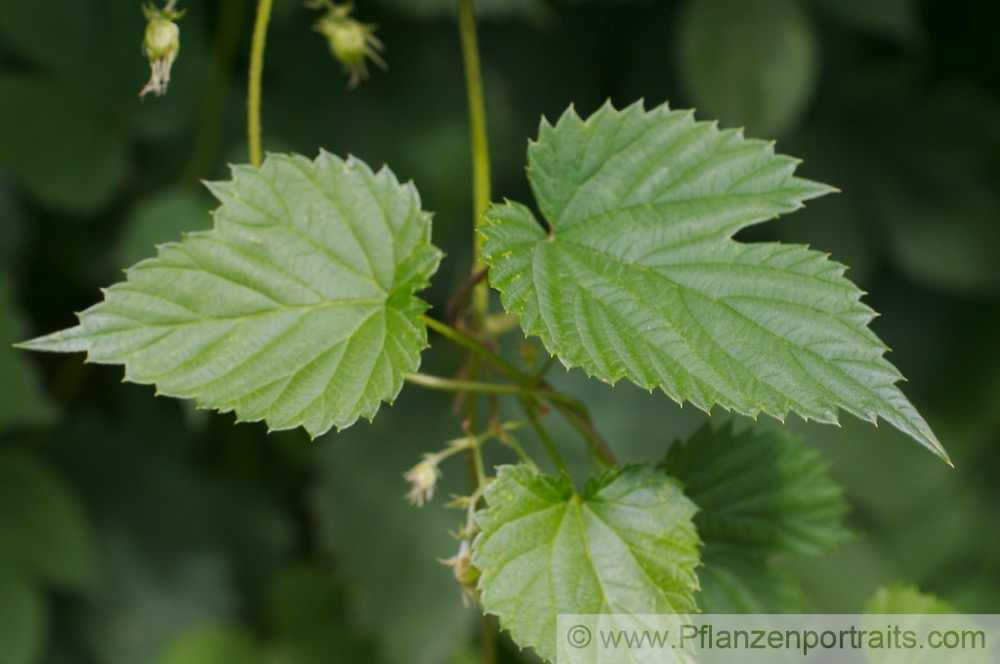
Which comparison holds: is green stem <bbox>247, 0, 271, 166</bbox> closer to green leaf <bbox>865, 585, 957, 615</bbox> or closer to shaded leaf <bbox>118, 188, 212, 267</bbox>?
shaded leaf <bbox>118, 188, 212, 267</bbox>

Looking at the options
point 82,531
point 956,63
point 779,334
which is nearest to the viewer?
point 779,334

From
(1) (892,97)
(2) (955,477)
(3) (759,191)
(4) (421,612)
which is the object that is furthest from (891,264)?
(3) (759,191)

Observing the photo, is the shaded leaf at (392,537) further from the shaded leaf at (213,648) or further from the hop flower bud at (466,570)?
the hop flower bud at (466,570)

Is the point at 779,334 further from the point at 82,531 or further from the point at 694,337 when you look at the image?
the point at 82,531

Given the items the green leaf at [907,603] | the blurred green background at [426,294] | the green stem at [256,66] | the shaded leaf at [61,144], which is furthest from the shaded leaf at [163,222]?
the green leaf at [907,603]

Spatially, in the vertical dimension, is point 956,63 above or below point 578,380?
above

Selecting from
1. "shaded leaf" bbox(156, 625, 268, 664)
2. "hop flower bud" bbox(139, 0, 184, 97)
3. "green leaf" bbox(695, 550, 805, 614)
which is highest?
"hop flower bud" bbox(139, 0, 184, 97)

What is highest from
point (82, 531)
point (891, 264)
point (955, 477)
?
point (891, 264)

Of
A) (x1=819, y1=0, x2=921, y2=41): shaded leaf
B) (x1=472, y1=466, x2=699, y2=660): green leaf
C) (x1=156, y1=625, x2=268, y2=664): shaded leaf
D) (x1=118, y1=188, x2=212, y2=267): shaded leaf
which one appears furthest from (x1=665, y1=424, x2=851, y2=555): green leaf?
(x1=156, y1=625, x2=268, y2=664): shaded leaf
